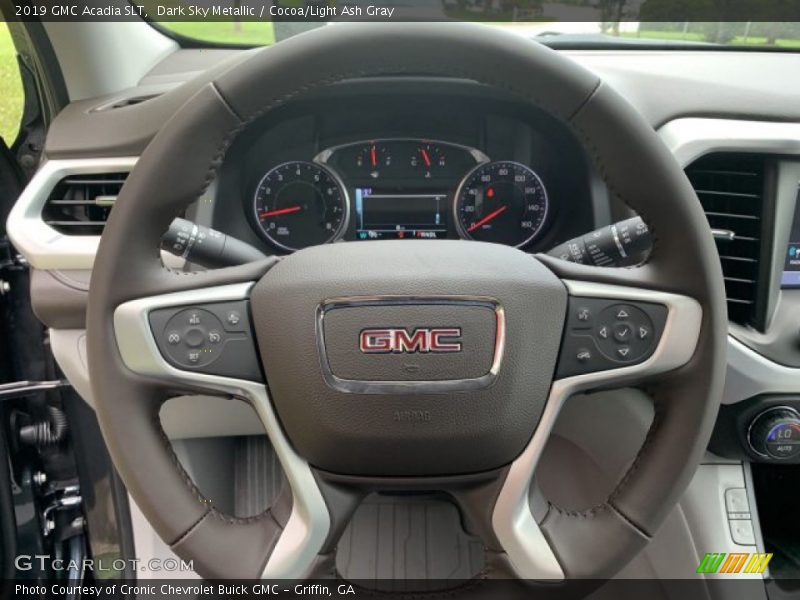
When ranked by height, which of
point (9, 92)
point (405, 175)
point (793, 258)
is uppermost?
point (9, 92)

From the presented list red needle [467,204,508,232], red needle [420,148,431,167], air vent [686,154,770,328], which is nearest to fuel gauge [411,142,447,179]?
red needle [420,148,431,167]

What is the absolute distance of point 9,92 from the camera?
4.70 feet

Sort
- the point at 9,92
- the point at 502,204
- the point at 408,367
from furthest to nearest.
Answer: the point at 9,92
the point at 502,204
the point at 408,367

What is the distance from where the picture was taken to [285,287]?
2.85 ft

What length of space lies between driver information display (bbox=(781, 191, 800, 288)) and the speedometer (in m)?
0.39

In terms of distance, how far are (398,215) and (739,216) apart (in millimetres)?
555

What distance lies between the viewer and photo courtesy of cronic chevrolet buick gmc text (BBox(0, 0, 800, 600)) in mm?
838

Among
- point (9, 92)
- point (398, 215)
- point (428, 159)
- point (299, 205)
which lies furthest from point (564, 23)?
point (9, 92)

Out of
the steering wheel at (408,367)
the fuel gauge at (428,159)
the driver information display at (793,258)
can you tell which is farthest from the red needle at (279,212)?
the driver information display at (793,258)

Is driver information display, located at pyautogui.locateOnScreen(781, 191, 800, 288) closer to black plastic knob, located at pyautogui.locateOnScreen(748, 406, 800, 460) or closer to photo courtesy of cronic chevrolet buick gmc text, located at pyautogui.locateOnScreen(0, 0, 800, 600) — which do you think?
photo courtesy of cronic chevrolet buick gmc text, located at pyautogui.locateOnScreen(0, 0, 800, 600)

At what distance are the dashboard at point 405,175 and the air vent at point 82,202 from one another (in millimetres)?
189

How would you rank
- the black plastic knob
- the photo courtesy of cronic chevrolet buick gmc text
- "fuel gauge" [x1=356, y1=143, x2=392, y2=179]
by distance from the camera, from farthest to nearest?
1. "fuel gauge" [x1=356, y1=143, x2=392, y2=179]
2. the black plastic knob
3. the photo courtesy of cronic chevrolet buick gmc text

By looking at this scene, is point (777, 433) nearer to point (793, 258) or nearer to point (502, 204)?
point (793, 258)

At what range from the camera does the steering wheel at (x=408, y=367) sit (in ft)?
2.76
